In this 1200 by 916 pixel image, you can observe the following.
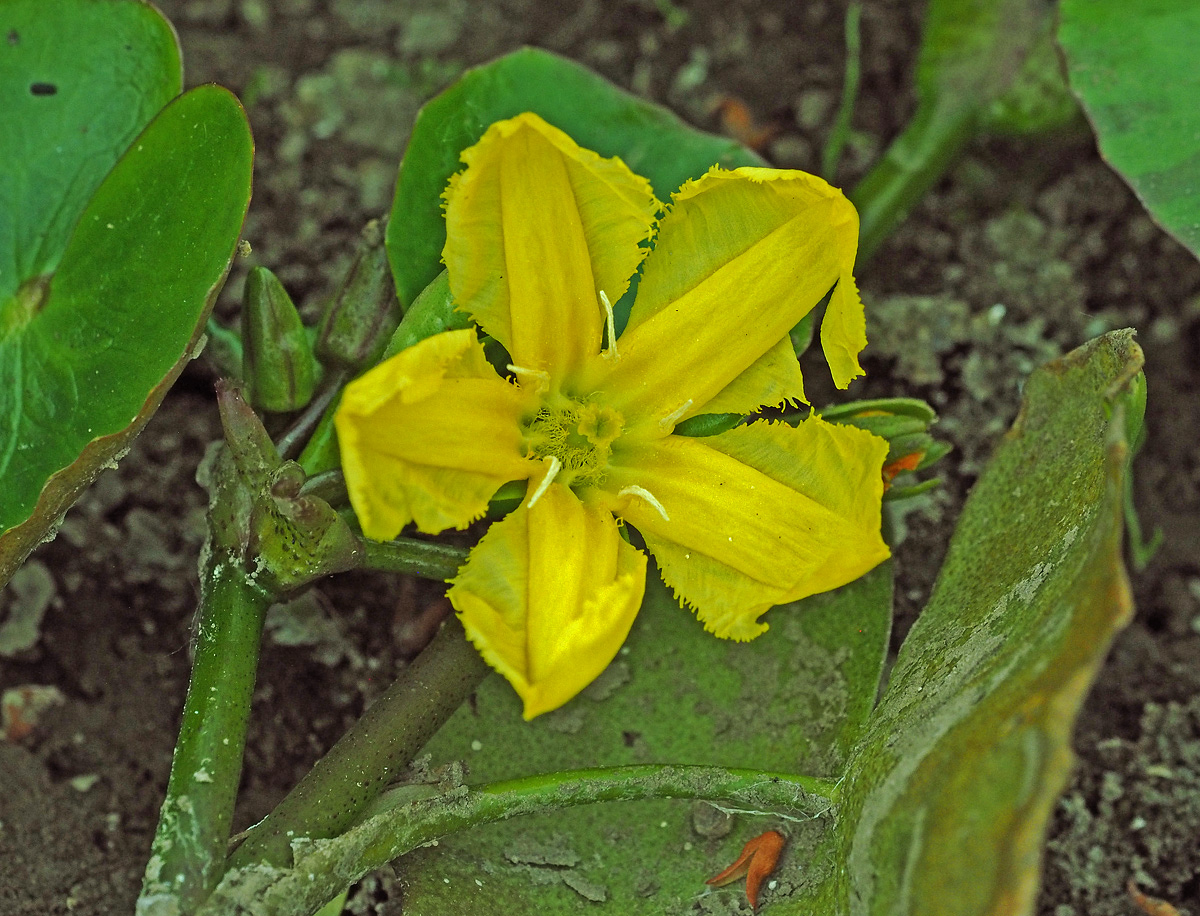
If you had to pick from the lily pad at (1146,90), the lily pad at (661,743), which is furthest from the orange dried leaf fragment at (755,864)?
the lily pad at (1146,90)

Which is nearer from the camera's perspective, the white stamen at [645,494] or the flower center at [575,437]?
the white stamen at [645,494]

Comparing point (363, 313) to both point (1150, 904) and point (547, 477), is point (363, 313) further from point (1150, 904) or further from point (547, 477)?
point (1150, 904)

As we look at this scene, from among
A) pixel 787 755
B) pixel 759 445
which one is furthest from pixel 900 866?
pixel 759 445

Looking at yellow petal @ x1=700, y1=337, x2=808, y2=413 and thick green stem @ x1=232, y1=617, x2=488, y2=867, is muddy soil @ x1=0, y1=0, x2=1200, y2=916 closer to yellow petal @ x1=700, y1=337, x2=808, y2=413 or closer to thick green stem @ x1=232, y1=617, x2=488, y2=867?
thick green stem @ x1=232, y1=617, x2=488, y2=867

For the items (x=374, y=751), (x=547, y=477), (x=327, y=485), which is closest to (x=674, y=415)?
(x=547, y=477)

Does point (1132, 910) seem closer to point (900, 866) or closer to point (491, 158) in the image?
point (900, 866)

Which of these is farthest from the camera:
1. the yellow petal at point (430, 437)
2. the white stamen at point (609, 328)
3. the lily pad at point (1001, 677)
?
the white stamen at point (609, 328)

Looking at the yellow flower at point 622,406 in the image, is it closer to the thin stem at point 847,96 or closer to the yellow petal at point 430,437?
the yellow petal at point 430,437
